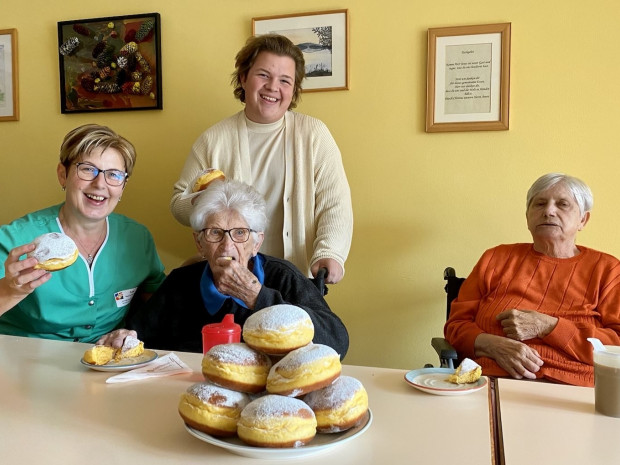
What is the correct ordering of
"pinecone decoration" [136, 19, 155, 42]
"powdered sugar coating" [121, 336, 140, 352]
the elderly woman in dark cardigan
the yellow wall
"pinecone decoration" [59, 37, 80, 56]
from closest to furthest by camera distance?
"powdered sugar coating" [121, 336, 140, 352] < the elderly woman in dark cardigan < the yellow wall < "pinecone decoration" [136, 19, 155, 42] < "pinecone decoration" [59, 37, 80, 56]

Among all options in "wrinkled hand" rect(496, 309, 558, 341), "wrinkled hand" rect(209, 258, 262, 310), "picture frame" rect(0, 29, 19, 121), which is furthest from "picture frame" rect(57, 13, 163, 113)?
"wrinkled hand" rect(496, 309, 558, 341)

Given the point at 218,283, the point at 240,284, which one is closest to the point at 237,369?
the point at 240,284

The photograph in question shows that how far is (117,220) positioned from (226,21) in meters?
1.24

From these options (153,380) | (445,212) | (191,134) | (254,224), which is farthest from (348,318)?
(153,380)

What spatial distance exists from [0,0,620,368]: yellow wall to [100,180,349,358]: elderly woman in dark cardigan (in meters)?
0.91

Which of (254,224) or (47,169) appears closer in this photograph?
(254,224)

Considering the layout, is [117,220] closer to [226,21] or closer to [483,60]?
[226,21]

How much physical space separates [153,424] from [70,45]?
2.58m

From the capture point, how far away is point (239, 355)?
94 cm

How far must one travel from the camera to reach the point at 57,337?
197 centimetres

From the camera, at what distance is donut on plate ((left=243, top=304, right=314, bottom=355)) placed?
95 centimetres

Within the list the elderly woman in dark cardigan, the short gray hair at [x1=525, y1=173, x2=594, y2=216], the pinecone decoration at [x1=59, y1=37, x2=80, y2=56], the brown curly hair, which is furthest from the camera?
the pinecone decoration at [x1=59, y1=37, x2=80, y2=56]

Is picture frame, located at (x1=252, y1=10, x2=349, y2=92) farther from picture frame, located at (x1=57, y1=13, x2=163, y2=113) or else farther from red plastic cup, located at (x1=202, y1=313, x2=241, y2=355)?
red plastic cup, located at (x1=202, y1=313, x2=241, y2=355)

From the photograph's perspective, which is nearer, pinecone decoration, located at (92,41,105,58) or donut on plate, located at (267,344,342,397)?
donut on plate, located at (267,344,342,397)
